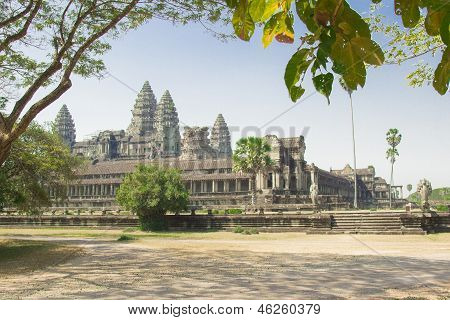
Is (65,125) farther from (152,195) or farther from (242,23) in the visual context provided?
(242,23)

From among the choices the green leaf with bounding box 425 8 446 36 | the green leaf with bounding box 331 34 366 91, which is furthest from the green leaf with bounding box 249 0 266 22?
the green leaf with bounding box 425 8 446 36

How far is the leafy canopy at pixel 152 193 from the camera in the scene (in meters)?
27.0

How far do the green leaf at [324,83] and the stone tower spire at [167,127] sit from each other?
282ft

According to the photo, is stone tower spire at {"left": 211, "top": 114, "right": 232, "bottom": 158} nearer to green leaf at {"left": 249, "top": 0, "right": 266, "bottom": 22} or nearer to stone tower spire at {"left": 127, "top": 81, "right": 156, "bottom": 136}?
stone tower spire at {"left": 127, "top": 81, "right": 156, "bottom": 136}

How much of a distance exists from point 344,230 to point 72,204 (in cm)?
5328

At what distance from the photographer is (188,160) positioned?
7038 cm

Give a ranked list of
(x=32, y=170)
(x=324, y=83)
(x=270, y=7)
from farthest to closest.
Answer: (x=32, y=170)
(x=270, y=7)
(x=324, y=83)

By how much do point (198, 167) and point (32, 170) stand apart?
48488mm

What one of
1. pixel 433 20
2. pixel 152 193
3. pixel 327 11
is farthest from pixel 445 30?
pixel 152 193

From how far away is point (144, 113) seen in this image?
98500 millimetres

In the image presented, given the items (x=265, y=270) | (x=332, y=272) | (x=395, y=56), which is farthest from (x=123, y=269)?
(x=395, y=56)

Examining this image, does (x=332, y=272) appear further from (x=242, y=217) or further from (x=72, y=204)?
(x=72, y=204)

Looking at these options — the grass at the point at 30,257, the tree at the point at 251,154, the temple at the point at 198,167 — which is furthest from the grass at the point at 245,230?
the tree at the point at 251,154

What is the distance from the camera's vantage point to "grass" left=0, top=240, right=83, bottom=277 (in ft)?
36.9
